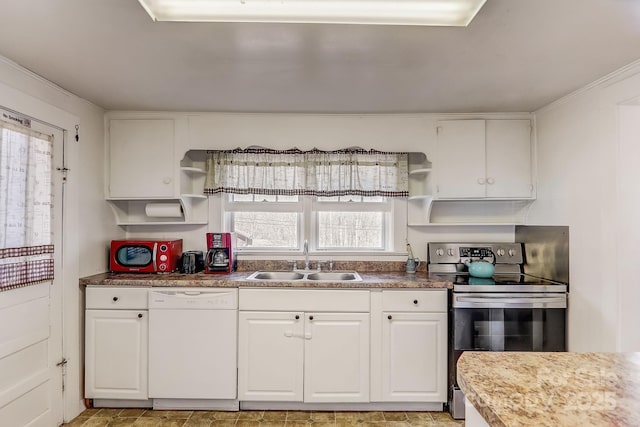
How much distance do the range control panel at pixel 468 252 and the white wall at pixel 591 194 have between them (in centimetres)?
46

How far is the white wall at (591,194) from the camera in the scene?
2.08 meters

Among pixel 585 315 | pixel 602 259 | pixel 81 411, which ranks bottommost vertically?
pixel 81 411

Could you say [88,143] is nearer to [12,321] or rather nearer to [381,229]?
[12,321]

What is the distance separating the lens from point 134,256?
9.16 ft

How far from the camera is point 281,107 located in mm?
2705

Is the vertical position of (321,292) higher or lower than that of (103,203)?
lower

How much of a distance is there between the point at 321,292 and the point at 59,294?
173 centimetres

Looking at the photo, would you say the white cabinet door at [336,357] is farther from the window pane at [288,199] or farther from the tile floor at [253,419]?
the window pane at [288,199]

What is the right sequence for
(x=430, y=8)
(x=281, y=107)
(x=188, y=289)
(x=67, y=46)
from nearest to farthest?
(x=430, y=8), (x=67, y=46), (x=188, y=289), (x=281, y=107)

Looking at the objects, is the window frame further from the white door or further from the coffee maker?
the white door

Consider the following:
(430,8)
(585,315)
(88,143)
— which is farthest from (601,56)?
(88,143)

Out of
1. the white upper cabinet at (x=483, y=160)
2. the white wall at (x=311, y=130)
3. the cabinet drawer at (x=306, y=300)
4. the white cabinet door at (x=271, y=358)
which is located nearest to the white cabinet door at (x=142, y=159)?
the white wall at (x=311, y=130)

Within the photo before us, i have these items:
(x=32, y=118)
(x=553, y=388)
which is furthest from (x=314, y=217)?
(x=553, y=388)

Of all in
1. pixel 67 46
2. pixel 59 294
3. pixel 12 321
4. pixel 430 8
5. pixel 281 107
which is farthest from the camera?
pixel 281 107
